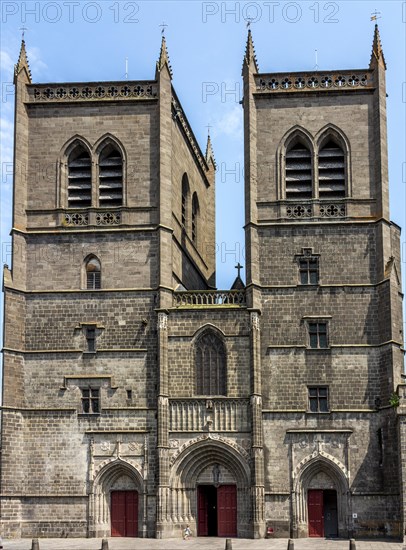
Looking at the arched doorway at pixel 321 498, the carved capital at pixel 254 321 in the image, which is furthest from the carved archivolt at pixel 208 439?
the carved capital at pixel 254 321

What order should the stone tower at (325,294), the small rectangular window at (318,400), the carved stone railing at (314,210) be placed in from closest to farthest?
the stone tower at (325,294), the small rectangular window at (318,400), the carved stone railing at (314,210)

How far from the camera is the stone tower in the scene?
48.2 meters

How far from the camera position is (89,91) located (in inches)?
2111

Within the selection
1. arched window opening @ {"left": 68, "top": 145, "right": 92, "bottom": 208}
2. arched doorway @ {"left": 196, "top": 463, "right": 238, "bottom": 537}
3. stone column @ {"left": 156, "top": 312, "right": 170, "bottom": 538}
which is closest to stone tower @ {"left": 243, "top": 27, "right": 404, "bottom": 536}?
arched doorway @ {"left": 196, "top": 463, "right": 238, "bottom": 537}

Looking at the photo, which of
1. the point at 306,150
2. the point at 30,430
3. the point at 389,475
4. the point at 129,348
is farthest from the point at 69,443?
the point at 306,150

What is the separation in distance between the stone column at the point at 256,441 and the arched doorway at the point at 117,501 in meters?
5.40

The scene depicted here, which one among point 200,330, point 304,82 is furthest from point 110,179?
point 304,82

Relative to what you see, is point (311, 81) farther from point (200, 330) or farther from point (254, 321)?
point (200, 330)

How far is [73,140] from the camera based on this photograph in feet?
174

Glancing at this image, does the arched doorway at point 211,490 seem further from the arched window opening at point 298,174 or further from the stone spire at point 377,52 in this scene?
the stone spire at point 377,52

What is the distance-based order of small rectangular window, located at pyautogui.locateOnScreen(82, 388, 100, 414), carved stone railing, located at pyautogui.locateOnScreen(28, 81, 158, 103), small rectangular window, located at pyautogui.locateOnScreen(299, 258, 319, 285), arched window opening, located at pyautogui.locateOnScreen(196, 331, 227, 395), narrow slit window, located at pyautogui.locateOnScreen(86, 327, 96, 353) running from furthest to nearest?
carved stone railing, located at pyautogui.locateOnScreen(28, 81, 158, 103) → small rectangular window, located at pyautogui.locateOnScreen(299, 258, 319, 285) → narrow slit window, located at pyautogui.locateOnScreen(86, 327, 96, 353) → small rectangular window, located at pyautogui.locateOnScreen(82, 388, 100, 414) → arched window opening, located at pyautogui.locateOnScreen(196, 331, 227, 395)

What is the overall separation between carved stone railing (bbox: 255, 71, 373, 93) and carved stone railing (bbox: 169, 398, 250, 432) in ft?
53.9

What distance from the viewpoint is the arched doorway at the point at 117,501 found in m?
48.6

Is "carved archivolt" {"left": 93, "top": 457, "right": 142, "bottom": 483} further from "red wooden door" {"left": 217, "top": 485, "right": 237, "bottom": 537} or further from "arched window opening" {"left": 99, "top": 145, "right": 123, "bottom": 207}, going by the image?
"arched window opening" {"left": 99, "top": 145, "right": 123, "bottom": 207}
